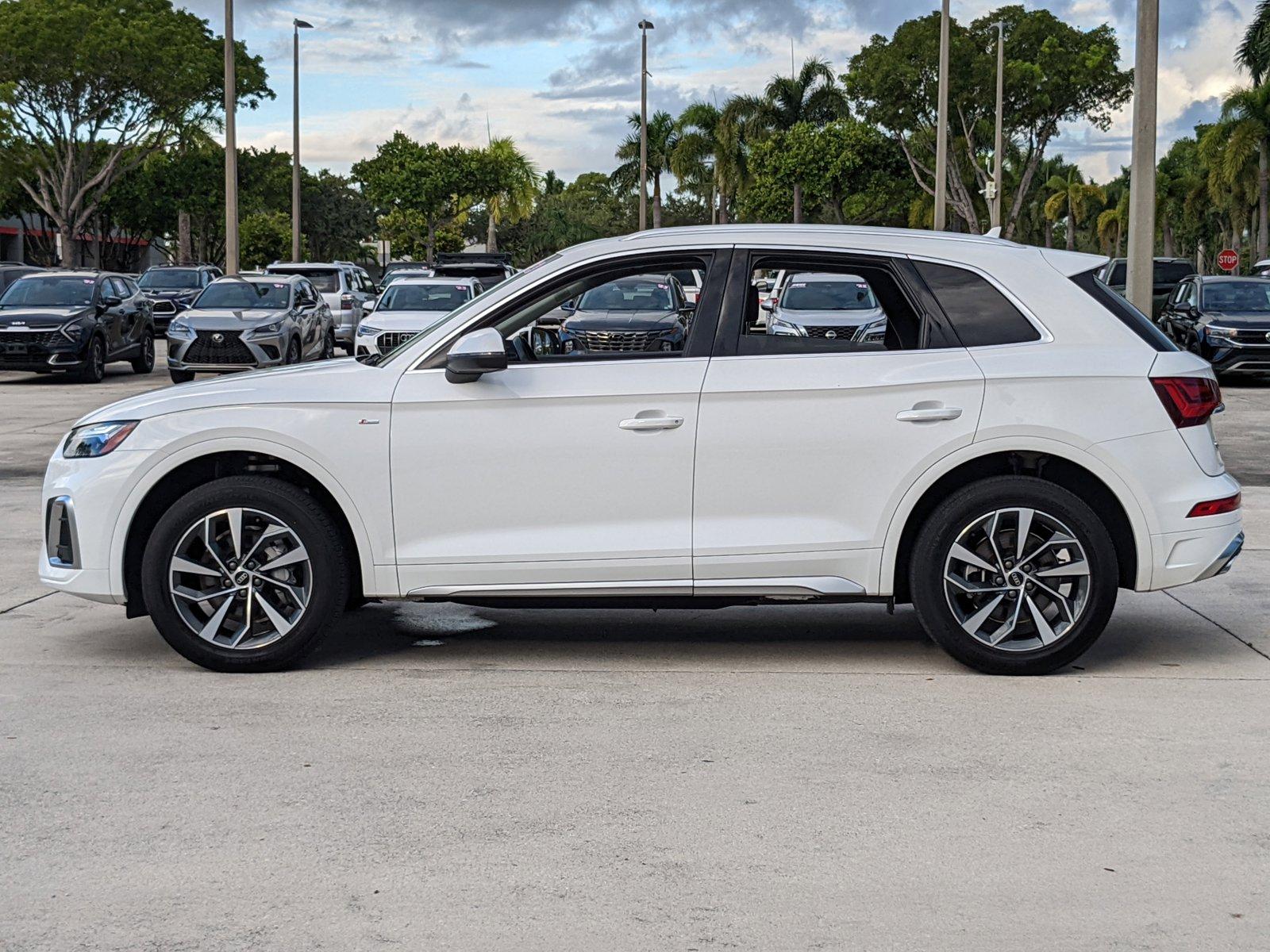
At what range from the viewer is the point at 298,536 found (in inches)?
251

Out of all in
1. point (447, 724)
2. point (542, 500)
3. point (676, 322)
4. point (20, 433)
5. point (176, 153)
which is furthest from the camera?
point (176, 153)

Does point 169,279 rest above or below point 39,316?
above

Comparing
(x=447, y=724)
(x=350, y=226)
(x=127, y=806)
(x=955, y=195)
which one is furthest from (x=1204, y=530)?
(x=350, y=226)

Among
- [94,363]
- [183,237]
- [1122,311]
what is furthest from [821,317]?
[183,237]

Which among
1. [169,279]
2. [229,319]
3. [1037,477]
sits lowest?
[1037,477]

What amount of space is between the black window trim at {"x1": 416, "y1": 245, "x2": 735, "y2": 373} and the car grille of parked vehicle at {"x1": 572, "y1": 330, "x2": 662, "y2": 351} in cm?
42

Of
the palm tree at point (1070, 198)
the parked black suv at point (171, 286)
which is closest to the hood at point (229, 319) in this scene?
the parked black suv at point (171, 286)

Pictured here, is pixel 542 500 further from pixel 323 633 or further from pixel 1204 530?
pixel 1204 530

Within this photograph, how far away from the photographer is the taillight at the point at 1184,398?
6395mm

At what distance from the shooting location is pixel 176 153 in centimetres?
6612

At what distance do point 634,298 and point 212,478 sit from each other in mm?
6835

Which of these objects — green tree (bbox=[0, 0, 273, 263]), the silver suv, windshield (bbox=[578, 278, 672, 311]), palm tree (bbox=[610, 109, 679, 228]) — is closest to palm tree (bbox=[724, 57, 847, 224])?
palm tree (bbox=[610, 109, 679, 228])

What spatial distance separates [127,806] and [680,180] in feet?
223

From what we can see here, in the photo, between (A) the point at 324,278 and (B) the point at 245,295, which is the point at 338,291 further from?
(B) the point at 245,295
